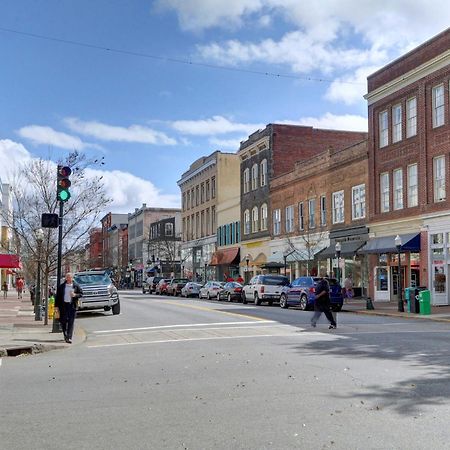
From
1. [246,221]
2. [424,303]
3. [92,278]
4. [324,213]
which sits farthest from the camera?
[246,221]

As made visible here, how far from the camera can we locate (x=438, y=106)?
3139 centimetres

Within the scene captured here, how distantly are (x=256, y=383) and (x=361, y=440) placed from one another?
325cm

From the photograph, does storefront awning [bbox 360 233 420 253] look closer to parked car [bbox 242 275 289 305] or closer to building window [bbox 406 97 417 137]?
parked car [bbox 242 275 289 305]

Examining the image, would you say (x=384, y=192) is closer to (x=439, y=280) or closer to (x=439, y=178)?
(x=439, y=178)

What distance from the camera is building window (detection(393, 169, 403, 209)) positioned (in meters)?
34.6

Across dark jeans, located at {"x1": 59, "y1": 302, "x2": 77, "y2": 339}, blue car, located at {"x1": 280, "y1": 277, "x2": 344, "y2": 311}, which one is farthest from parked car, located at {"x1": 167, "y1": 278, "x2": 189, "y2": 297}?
dark jeans, located at {"x1": 59, "y1": 302, "x2": 77, "y2": 339}

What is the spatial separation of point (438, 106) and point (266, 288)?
1265cm

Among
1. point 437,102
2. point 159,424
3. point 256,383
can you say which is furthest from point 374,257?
point 159,424

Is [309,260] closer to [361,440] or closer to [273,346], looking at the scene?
[273,346]

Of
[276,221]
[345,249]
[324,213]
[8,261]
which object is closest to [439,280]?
[345,249]

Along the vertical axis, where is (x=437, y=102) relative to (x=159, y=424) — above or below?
above

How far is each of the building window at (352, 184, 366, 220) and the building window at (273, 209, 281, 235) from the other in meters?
12.4

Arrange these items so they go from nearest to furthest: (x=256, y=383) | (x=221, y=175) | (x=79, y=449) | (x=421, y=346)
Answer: (x=79, y=449) → (x=256, y=383) → (x=421, y=346) → (x=221, y=175)

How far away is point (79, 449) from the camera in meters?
6.02
